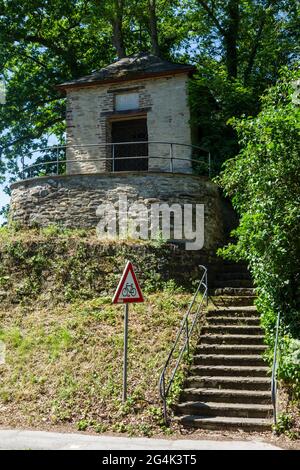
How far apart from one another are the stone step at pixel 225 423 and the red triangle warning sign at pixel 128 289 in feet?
6.86

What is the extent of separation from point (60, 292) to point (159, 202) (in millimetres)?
3605

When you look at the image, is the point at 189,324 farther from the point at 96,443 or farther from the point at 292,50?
the point at 292,50

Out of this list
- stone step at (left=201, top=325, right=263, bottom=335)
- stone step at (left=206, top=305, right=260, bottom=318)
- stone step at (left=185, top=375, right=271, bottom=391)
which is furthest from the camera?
stone step at (left=206, top=305, right=260, bottom=318)

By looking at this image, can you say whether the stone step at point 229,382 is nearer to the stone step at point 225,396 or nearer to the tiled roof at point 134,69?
the stone step at point 225,396

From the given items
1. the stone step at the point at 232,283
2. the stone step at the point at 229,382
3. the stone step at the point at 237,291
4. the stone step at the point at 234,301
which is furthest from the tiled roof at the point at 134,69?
the stone step at the point at 229,382

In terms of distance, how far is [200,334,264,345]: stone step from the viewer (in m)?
9.62

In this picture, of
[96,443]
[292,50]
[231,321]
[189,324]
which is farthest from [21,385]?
[292,50]

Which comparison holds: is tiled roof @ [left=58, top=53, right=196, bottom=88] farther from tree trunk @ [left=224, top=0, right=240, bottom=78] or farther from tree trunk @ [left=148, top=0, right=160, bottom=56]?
tree trunk @ [left=224, top=0, right=240, bottom=78]

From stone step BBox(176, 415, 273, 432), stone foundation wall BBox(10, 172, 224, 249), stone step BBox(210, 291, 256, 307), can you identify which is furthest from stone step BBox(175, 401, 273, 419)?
stone foundation wall BBox(10, 172, 224, 249)

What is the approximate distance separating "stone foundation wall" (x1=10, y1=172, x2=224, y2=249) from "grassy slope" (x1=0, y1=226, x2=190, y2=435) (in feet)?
2.40

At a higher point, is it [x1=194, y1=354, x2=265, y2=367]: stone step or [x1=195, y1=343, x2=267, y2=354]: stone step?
[x1=195, y1=343, x2=267, y2=354]: stone step

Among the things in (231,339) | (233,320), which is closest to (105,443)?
(231,339)

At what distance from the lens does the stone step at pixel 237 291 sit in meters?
11.5

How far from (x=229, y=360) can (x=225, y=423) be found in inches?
66.5
